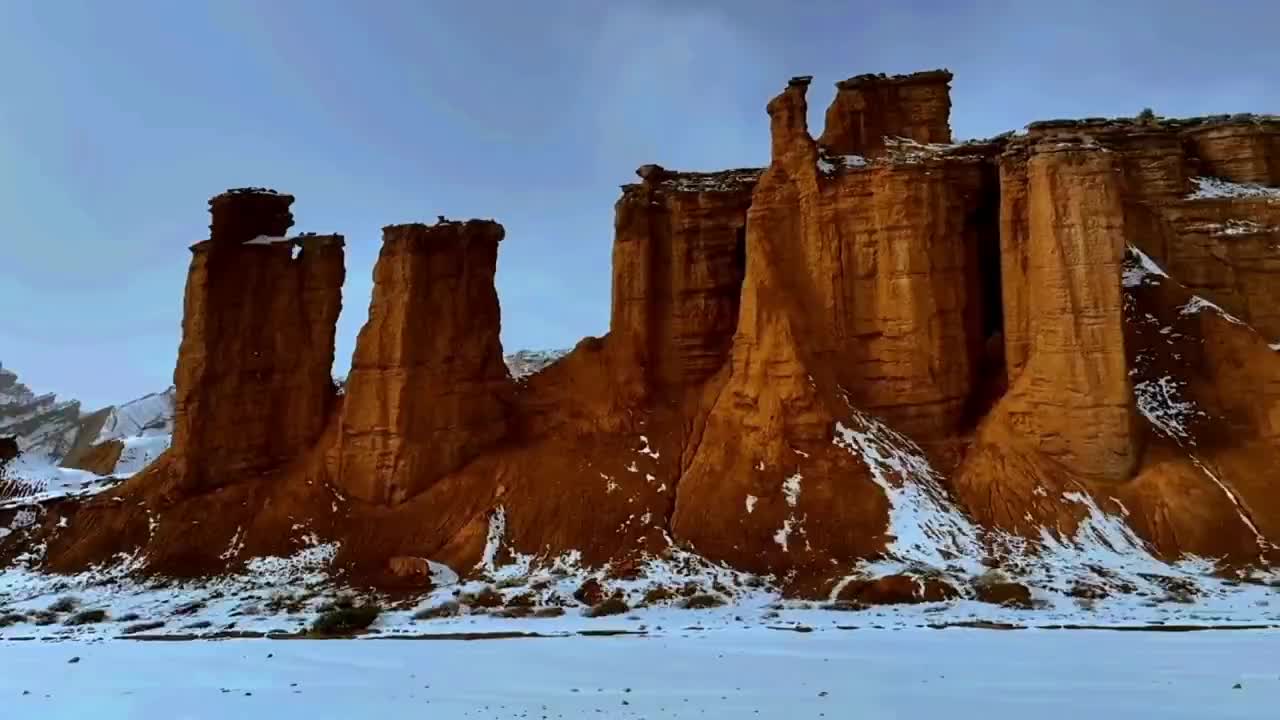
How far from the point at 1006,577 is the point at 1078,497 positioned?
16.7 feet

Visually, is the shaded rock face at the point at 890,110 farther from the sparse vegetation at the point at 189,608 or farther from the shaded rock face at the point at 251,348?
the sparse vegetation at the point at 189,608

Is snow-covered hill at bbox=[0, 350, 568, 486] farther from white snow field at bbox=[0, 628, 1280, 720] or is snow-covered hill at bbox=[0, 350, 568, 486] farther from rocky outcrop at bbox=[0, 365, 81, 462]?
white snow field at bbox=[0, 628, 1280, 720]

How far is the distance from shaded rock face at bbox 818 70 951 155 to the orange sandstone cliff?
4.7 inches

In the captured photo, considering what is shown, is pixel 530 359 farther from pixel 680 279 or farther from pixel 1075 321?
pixel 1075 321

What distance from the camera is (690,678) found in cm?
1522

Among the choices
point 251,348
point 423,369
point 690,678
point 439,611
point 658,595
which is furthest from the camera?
point 251,348

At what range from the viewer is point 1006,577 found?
24734mm

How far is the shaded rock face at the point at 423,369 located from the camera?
34.7m

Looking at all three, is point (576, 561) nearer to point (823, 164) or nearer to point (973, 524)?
point (973, 524)

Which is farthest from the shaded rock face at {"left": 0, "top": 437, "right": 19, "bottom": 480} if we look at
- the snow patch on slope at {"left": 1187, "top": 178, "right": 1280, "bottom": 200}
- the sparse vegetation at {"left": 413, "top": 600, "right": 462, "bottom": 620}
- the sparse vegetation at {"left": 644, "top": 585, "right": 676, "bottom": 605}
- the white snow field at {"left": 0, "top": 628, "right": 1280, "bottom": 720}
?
the snow patch on slope at {"left": 1187, "top": 178, "right": 1280, "bottom": 200}

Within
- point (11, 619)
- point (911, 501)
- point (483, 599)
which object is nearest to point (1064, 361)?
point (911, 501)

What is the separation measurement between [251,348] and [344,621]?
1678 cm

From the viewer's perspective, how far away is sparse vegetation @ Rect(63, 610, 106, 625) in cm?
2658

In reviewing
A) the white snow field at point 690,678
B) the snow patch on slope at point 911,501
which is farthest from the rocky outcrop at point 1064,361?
the white snow field at point 690,678
